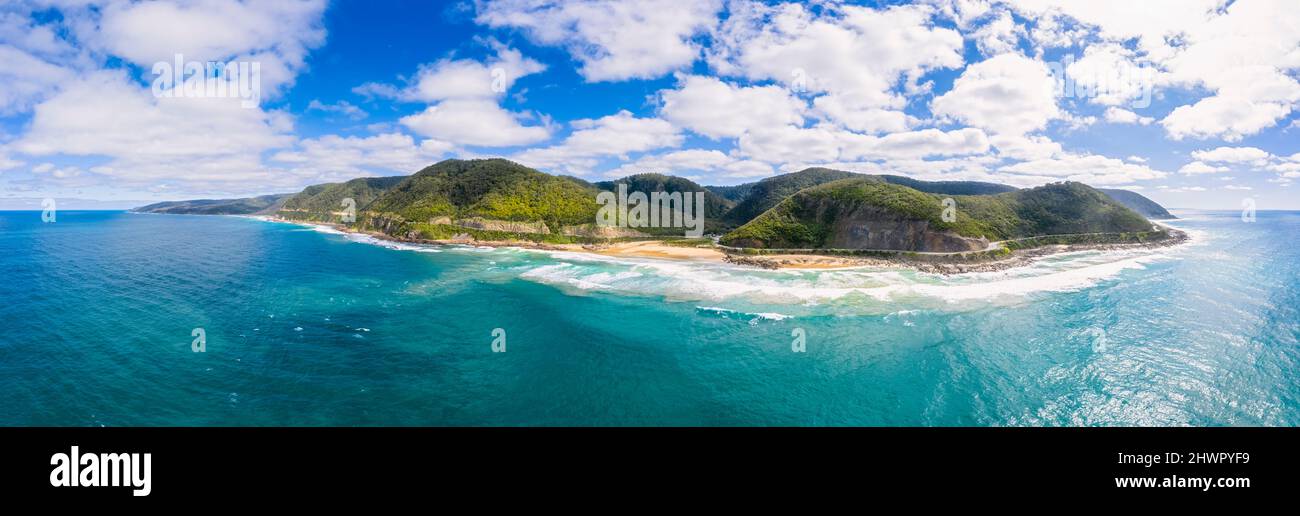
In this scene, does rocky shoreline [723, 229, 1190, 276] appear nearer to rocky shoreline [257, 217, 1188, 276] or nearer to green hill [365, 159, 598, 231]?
rocky shoreline [257, 217, 1188, 276]

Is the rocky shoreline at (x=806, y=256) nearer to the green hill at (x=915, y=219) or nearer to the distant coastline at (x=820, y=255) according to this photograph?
the distant coastline at (x=820, y=255)

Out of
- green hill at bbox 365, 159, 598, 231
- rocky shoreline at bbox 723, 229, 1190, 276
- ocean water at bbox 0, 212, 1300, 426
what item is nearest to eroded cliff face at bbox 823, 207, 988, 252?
rocky shoreline at bbox 723, 229, 1190, 276

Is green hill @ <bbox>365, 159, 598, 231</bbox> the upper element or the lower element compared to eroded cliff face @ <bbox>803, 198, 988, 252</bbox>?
upper

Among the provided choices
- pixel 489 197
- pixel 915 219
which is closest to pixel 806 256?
pixel 915 219

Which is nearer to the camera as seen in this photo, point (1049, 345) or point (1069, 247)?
point (1049, 345)
